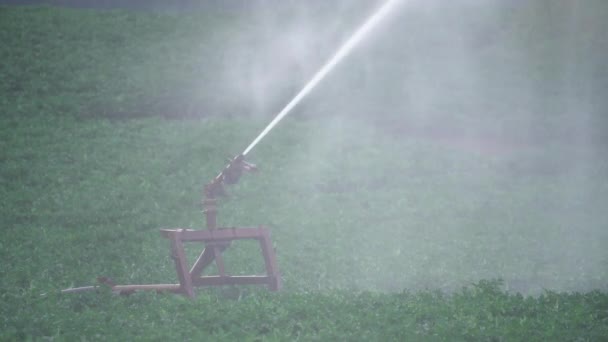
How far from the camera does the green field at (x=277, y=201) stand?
768 centimetres

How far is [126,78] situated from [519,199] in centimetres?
1065

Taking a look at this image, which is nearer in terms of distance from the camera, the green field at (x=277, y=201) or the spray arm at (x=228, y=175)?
the green field at (x=277, y=201)

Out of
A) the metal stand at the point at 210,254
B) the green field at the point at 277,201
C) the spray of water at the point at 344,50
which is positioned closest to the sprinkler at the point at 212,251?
the metal stand at the point at 210,254

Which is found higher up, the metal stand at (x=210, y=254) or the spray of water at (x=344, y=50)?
the spray of water at (x=344, y=50)

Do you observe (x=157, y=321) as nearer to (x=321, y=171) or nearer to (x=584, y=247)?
(x=584, y=247)

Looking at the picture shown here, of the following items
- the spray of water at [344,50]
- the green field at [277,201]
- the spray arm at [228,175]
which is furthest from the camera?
the spray of water at [344,50]

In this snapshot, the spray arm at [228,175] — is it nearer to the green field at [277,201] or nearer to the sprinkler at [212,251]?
the sprinkler at [212,251]

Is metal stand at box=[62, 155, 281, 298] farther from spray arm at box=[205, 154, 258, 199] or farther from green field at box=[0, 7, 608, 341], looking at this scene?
green field at box=[0, 7, 608, 341]

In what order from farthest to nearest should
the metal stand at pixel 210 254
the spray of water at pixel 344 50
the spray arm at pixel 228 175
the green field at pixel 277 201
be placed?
the spray of water at pixel 344 50 → the spray arm at pixel 228 175 → the metal stand at pixel 210 254 → the green field at pixel 277 201

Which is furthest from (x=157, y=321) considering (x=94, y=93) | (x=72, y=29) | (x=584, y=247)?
(x=72, y=29)

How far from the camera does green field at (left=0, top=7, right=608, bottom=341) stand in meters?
7.68

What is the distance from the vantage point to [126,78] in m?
21.3

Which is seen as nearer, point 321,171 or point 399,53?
point 321,171

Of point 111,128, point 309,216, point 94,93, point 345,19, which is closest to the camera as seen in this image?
point 309,216
